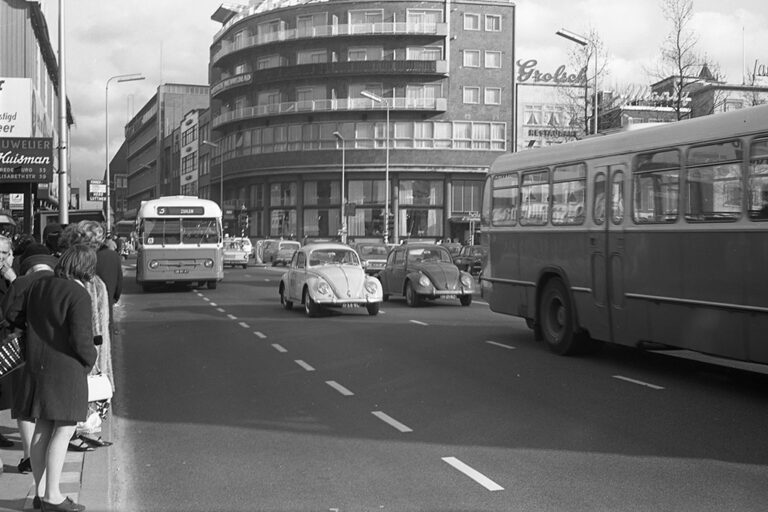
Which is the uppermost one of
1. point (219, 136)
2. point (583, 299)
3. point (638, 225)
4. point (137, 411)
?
point (219, 136)

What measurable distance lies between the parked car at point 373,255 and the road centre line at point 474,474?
29664mm

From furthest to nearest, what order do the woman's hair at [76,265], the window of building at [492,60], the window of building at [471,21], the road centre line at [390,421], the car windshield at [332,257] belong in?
the window of building at [492,60], the window of building at [471,21], the car windshield at [332,257], the road centre line at [390,421], the woman's hair at [76,265]

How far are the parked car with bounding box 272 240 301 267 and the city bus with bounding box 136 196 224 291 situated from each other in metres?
25.5

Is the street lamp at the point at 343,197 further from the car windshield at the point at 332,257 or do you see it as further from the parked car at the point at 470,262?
the car windshield at the point at 332,257

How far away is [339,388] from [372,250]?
90.8 feet

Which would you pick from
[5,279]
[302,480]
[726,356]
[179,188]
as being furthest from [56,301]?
[179,188]

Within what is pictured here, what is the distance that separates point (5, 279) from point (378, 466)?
3.15 meters

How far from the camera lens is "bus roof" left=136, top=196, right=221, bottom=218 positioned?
90.9 ft

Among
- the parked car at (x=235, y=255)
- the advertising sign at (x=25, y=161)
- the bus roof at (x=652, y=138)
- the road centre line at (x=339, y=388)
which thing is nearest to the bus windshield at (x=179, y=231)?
the advertising sign at (x=25, y=161)

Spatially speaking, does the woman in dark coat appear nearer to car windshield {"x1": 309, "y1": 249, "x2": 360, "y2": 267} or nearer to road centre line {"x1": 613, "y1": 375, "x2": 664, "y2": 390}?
road centre line {"x1": 613, "y1": 375, "x2": 664, "y2": 390}

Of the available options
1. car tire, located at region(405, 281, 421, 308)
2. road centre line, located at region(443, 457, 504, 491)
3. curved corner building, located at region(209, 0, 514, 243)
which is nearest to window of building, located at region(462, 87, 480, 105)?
curved corner building, located at region(209, 0, 514, 243)

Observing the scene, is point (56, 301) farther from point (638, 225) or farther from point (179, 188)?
point (179, 188)

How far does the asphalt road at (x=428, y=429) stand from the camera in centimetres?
611

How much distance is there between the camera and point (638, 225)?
37.1 feet
